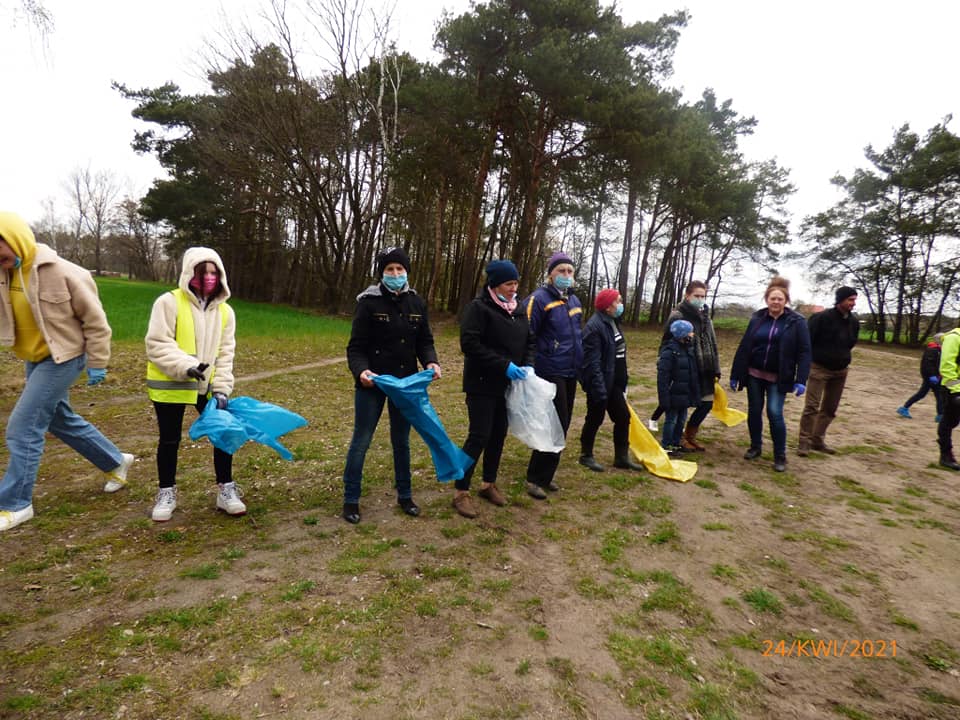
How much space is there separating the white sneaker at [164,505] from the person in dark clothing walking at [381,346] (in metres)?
1.24

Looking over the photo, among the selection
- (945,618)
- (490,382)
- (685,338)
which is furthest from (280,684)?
(685,338)

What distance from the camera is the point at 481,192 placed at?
60.4 feet

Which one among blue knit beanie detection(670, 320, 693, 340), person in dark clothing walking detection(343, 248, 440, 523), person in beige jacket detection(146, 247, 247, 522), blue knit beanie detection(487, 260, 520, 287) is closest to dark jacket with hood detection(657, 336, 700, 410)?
blue knit beanie detection(670, 320, 693, 340)

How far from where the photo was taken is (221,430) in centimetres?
314

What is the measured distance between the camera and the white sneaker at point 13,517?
10.5 ft

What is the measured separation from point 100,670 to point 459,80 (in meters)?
18.1

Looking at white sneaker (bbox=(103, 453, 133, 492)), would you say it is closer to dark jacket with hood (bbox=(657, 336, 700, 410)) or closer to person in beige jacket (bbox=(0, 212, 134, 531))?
person in beige jacket (bbox=(0, 212, 134, 531))

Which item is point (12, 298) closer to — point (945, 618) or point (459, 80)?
point (945, 618)

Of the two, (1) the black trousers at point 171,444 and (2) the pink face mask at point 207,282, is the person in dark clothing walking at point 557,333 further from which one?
(1) the black trousers at point 171,444

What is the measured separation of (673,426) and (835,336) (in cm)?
215

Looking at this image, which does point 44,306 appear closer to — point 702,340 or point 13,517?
point 13,517

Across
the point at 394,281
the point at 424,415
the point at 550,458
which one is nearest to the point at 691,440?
the point at 550,458

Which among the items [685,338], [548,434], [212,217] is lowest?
[548,434]

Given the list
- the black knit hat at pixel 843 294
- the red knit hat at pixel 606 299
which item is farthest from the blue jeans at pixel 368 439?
the black knit hat at pixel 843 294
